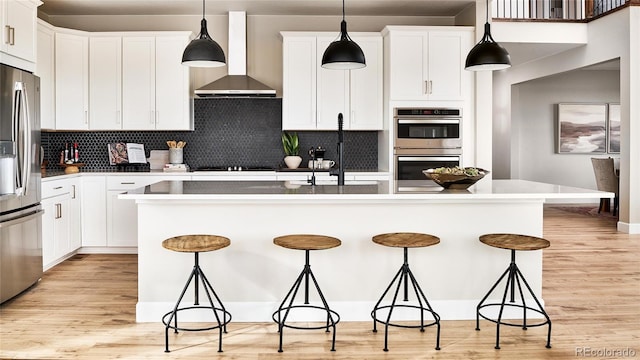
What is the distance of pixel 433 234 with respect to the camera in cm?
388

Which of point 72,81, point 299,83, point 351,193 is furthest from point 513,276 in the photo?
point 72,81

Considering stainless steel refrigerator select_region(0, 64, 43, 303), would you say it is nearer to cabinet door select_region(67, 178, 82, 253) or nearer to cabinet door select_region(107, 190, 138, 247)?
cabinet door select_region(67, 178, 82, 253)

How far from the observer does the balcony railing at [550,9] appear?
822 centimetres

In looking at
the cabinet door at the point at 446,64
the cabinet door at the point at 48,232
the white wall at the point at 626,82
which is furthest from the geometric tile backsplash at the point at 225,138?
the white wall at the point at 626,82

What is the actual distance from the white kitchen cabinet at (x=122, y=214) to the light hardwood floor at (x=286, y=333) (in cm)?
104

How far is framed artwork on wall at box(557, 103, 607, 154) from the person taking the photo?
11.0m

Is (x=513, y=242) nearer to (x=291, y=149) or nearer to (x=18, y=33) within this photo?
(x=291, y=149)

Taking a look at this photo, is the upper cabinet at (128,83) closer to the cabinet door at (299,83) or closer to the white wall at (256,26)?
the white wall at (256,26)

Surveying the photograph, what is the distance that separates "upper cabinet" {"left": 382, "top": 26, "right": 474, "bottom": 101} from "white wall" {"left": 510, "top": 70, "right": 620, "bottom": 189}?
5383 mm

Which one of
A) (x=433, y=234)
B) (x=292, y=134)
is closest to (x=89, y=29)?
(x=292, y=134)

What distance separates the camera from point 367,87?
629cm

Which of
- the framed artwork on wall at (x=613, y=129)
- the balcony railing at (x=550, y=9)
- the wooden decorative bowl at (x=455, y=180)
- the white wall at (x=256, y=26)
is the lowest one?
the wooden decorative bowl at (x=455, y=180)

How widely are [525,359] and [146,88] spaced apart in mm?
4712

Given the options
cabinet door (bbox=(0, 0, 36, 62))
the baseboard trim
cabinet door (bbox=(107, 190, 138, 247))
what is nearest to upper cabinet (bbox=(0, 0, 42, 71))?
cabinet door (bbox=(0, 0, 36, 62))
